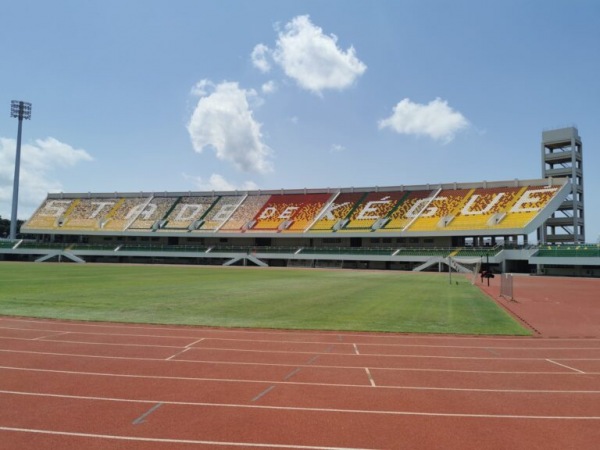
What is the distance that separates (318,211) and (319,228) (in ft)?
17.3

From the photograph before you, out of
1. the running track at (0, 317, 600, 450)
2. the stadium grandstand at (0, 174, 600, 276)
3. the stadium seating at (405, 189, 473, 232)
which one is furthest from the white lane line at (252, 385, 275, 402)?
the stadium seating at (405, 189, 473, 232)

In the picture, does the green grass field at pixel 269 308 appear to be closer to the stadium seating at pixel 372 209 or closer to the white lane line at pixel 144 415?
the white lane line at pixel 144 415

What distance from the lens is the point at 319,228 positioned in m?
72.0

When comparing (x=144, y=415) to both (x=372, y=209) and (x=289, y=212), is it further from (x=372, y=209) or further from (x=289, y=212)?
(x=289, y=212)

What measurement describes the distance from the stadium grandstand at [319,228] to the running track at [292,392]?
4390cm

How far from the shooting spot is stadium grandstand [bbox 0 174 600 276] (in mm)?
57688

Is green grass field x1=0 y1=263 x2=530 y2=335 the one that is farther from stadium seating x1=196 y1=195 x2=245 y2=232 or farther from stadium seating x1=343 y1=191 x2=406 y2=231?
stadium seating x1=196 y1=195 x2=245 y2=232

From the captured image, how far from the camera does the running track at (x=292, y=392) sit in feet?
19.2

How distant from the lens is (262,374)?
885cm

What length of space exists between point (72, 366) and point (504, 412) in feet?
27.4

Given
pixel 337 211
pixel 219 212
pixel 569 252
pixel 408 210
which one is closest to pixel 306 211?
pixel 337 211

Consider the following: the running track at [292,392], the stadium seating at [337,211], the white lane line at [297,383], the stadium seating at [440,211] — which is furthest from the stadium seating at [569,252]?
the white lane line at [297,383]

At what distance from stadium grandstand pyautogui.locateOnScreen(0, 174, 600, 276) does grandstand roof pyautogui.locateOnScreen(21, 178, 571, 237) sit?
18 cm

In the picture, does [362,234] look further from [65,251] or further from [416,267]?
[65,251]
